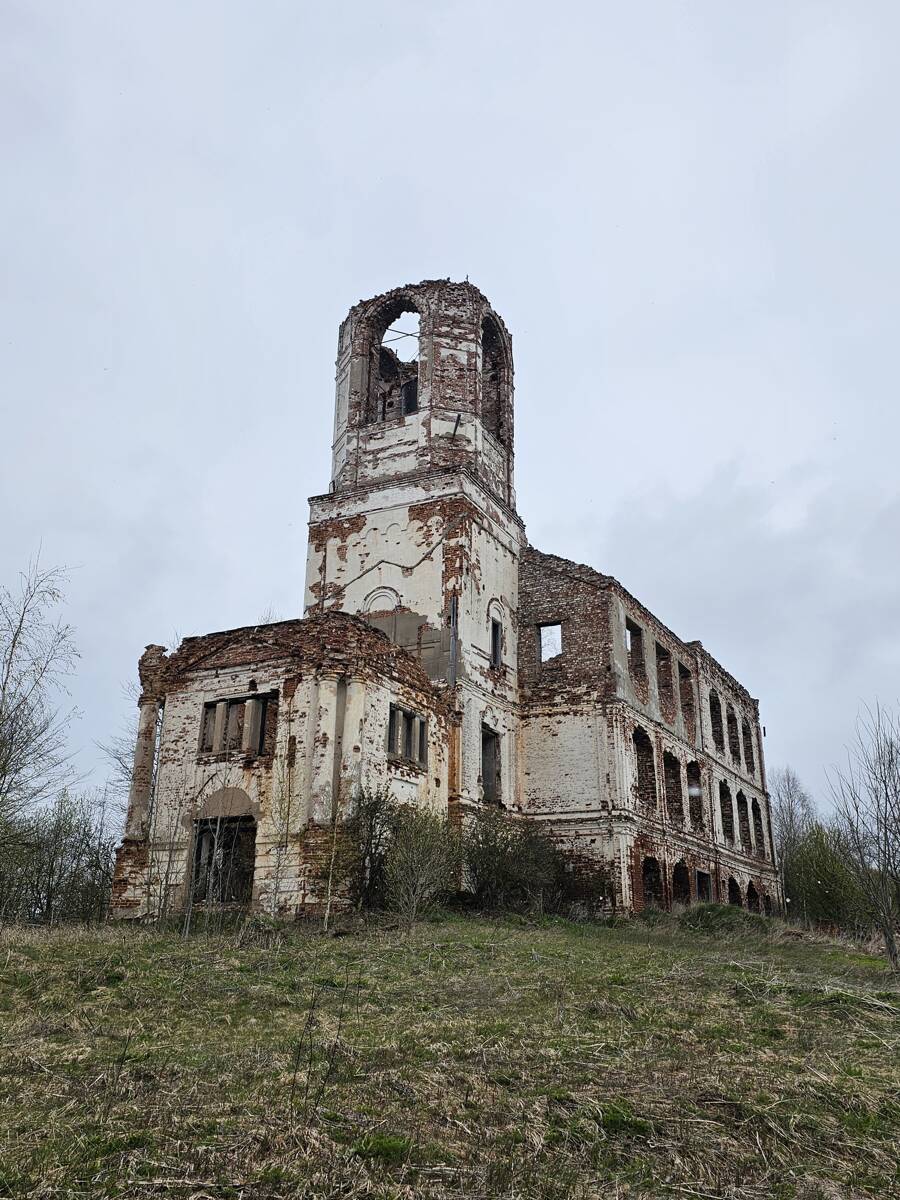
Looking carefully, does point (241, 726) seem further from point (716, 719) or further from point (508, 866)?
point (716, 719)

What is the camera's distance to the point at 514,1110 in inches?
221

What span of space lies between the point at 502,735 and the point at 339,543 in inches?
249

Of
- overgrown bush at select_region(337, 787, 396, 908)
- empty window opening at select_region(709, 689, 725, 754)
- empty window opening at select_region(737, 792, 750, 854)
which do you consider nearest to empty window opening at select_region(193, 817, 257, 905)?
overgrown bush at select_region(337, 787, 396, 908)

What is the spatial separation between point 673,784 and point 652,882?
3843 mm

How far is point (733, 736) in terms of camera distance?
3388 cm

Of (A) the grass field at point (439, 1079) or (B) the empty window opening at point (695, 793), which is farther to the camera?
(B) the empty window opening at point (695, 793)

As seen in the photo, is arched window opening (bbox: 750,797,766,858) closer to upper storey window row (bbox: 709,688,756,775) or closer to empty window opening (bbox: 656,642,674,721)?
upper storey window row (bbox: 709,688,756,775)

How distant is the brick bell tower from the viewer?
22.6 m

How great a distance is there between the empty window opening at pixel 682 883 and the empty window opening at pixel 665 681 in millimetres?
4165

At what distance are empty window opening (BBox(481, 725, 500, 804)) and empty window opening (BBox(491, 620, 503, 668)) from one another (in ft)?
5.78

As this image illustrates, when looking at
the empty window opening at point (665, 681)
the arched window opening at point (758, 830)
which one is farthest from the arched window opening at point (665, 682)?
the arched window opening at point (758, 830)

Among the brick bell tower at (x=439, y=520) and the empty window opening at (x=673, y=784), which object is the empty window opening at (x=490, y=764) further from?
the empty window opening at (x=673, y=784)

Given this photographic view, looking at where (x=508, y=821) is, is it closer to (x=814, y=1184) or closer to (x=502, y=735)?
(x=502, y=735)

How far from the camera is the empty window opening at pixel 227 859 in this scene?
1767cm
